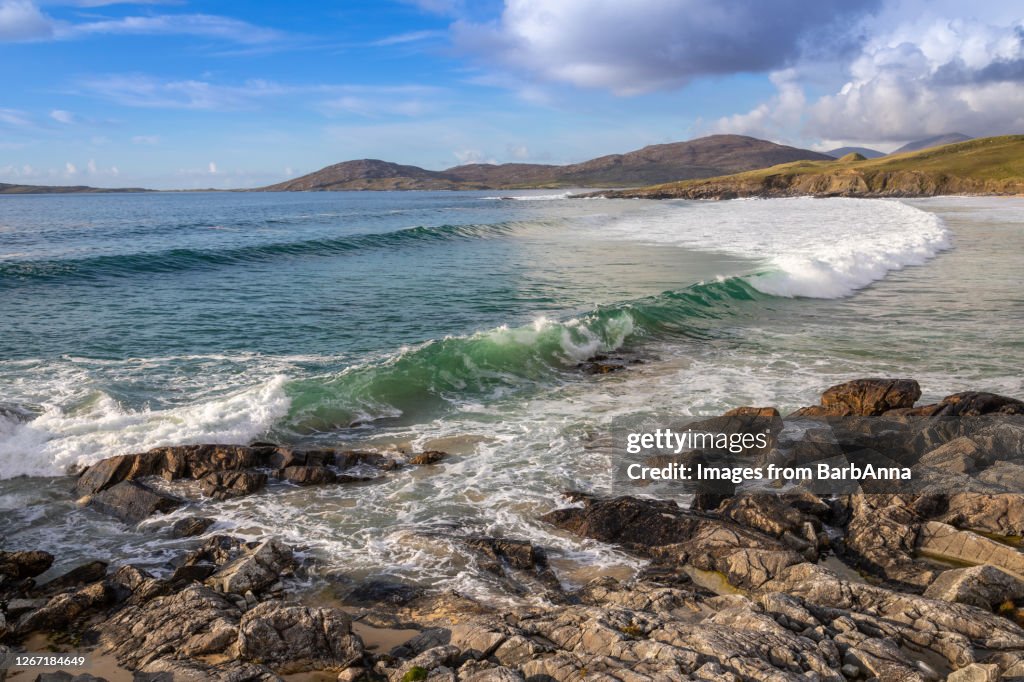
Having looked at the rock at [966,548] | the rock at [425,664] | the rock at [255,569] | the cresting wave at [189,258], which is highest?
the cresting wave at [189,258]

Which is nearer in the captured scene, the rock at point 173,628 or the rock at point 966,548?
the rock at point 173,628

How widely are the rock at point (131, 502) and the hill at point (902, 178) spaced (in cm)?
11585

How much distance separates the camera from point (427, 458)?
11523 mm

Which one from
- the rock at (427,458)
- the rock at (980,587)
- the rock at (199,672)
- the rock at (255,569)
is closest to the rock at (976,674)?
the rock at (980,587)

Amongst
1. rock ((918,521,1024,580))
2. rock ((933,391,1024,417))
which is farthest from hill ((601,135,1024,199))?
rock ((918,521,1024,580))

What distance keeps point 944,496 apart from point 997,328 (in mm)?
12599

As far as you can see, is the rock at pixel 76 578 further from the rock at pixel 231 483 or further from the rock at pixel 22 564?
the rock at pixel 231 483

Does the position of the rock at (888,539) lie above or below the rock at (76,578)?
above

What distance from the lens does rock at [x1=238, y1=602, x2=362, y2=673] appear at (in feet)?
20.2

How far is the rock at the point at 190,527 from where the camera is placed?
9.05 meters

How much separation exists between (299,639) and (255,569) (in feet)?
5.40

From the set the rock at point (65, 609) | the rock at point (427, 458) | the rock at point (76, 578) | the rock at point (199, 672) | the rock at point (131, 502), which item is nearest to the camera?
the rock at point (199, 672)

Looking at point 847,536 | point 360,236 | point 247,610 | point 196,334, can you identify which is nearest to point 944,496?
point 847,536

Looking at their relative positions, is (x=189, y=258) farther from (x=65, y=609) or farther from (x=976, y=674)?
(x=976, y=674)
